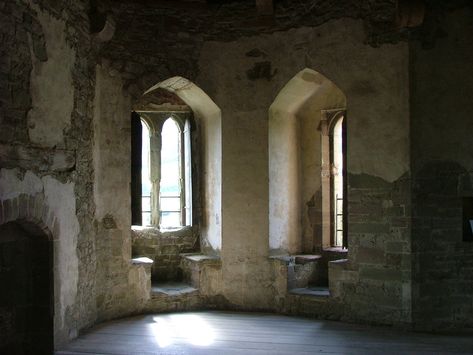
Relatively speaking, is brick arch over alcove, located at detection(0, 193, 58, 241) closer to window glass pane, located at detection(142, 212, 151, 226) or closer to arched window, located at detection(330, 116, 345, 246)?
window glass pane, located at detection(142, 212, 151, 226)

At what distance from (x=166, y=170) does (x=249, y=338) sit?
3.31m

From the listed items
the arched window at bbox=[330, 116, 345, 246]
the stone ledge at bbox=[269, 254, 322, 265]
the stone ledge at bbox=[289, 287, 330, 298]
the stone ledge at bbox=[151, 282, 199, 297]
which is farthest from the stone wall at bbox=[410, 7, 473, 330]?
the stone ledge at bbox=[151, 282, 199, 297]

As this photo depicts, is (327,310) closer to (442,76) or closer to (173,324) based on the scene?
(173,324)

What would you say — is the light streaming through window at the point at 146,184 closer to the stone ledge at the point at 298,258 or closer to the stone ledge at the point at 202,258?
the stone ledge at the point at 202,258

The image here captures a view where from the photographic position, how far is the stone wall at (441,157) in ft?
20.2

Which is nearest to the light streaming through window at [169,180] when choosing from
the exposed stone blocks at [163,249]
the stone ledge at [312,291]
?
the exposed stone blocks at [163,249]

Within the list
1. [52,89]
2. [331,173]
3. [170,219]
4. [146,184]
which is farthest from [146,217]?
[52,89]

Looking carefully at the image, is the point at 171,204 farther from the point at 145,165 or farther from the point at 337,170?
the point at 337,170

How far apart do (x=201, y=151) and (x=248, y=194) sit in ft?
4.15

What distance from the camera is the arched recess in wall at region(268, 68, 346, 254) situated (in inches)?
289

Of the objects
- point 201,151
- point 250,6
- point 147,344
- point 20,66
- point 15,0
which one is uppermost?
point 250,6

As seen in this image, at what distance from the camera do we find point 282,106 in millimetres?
7473

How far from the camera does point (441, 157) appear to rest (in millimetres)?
6188

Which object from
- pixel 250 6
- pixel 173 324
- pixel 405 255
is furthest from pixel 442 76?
pixel 173 324
